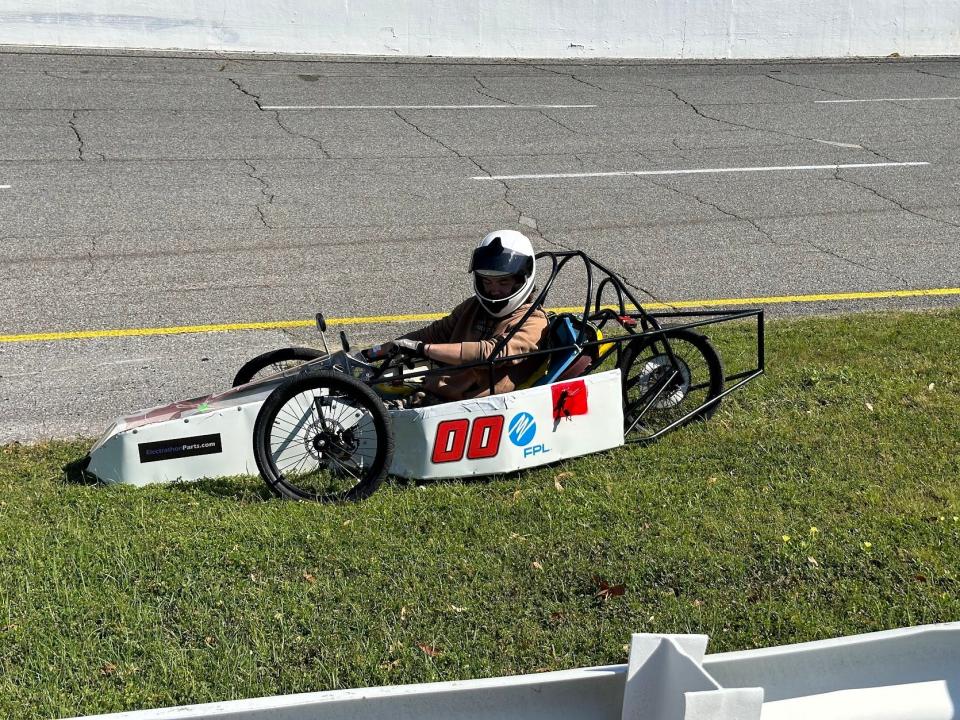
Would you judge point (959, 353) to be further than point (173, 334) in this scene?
No

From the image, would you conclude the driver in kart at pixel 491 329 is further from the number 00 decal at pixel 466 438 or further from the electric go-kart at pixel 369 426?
the number 00 decal at pixel 466 438

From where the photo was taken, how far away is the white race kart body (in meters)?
5.30

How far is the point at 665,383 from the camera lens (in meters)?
5.98

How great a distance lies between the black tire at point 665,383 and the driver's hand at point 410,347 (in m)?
1.16

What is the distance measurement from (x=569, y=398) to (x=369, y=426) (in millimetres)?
1028

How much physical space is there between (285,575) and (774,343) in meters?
4.07

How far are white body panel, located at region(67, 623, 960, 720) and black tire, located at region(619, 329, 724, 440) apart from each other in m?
2.49

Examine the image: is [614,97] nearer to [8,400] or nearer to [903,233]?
[903,233]

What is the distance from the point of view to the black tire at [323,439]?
509 cm

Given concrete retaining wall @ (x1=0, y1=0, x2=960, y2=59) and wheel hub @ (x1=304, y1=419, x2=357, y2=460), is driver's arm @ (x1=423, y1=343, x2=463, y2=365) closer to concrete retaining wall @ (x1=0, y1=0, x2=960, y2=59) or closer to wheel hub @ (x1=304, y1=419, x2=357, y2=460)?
wheel hub @ (x1=304, y1=419, x2=357, y2=460)

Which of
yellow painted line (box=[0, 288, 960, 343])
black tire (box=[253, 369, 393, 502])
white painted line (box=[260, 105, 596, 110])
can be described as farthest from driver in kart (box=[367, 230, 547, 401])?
white painted line (box=[260, 105, 596, 110])

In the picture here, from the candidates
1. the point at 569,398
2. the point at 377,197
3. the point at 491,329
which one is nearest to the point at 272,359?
the point at 491,329

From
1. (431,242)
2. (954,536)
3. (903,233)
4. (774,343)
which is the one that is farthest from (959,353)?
(431,242)

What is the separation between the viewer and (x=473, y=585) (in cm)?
447
